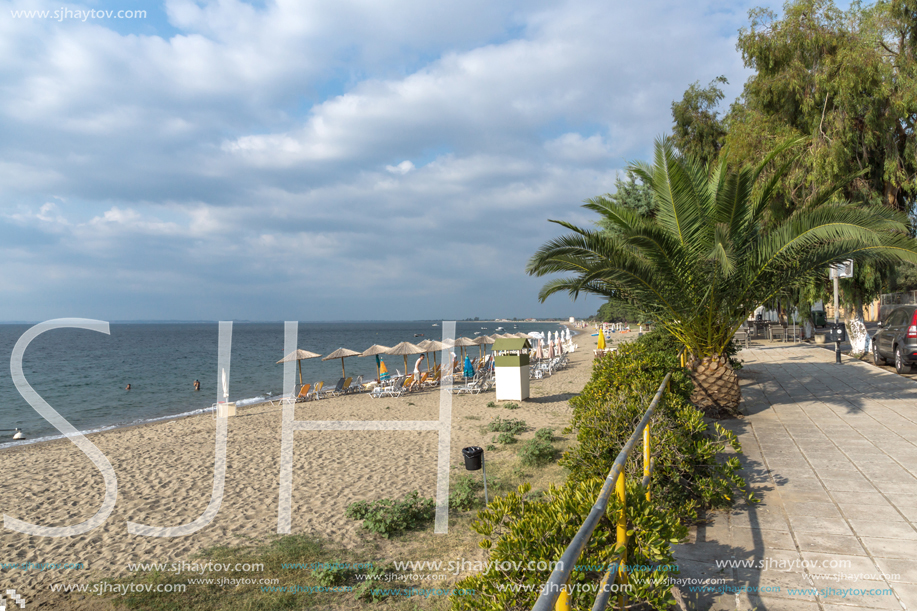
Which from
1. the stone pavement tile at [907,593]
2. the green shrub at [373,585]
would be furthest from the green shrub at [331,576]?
the stone pavement tile at [907,593]

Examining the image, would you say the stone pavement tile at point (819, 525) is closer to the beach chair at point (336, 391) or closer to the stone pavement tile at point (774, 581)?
the stone pavement tile at point (774, 581)

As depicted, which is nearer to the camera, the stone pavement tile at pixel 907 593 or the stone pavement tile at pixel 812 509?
the stone pavement tile at pixel 907 593

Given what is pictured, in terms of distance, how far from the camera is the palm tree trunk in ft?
24.9

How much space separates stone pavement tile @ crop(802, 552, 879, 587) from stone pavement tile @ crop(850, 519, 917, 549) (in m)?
0.47

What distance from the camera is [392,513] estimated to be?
20.2ft

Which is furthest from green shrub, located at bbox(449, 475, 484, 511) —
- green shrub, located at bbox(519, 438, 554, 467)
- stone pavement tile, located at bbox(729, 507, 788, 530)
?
stone pavement tile, located at bbox(729, 507, 788, 530)

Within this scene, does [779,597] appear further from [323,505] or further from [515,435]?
[515,435]

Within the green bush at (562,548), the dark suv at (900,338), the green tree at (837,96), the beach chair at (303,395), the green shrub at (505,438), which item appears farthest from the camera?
the beach chair at (303,395)

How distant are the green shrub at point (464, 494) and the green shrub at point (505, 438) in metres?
2.38

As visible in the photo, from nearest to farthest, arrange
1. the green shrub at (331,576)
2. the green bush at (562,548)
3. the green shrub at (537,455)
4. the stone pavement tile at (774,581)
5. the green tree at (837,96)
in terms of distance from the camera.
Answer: the green bush at (562,548)
the stone pavement tile at (774,581)
the green shrub at (331,576)
the green shrub at (537,455)
the green tree at (837,96)

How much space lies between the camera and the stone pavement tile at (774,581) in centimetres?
280

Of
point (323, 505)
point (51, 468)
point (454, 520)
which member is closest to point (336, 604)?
point (454, 520)

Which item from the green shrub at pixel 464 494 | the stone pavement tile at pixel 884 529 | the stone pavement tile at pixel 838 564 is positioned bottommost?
Answer: the green shrub at pixel 464 494

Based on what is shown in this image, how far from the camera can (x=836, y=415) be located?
731 cm
